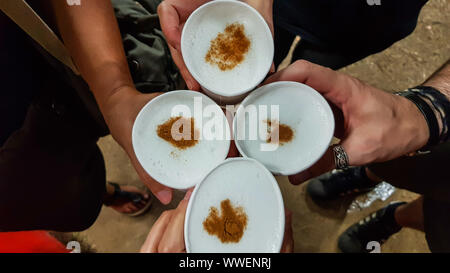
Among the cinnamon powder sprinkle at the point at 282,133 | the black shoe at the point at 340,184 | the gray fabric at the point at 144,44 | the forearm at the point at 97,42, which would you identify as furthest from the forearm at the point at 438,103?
the forearm at the point at 97,42

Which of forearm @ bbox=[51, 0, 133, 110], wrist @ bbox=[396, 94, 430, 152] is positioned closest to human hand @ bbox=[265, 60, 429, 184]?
wrist @ bbox=[396, 94, 430, 152]

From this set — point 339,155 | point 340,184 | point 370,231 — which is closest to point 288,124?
point 339,155

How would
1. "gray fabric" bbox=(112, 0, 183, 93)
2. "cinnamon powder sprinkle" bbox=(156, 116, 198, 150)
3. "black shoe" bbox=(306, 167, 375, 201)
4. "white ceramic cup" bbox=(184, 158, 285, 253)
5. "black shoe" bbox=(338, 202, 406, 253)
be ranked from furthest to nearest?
"black shoe" bbox=(306, 167, 375, 201) < "black shoe" bbox=(338, 202, 406, 253) < "gray fabric" bbox=(112, 0, 183, 93) < "cinnamon powder sprinkle" bbox=(156, 116, 198, 150) < "white ceramic cup" bbox=(184, 158, 285, 253)

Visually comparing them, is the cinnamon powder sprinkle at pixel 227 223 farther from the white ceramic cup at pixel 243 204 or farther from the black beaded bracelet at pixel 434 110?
the black beaded bracelet at pixel 434 110

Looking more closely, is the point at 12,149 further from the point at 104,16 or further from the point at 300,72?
the point at 300,72

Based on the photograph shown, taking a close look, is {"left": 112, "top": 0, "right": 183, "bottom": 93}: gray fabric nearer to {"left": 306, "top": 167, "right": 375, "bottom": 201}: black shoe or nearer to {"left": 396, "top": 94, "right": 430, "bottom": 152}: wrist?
{"left": 396, "top": 94, "right": 430, "bottom": 152}: wrist
